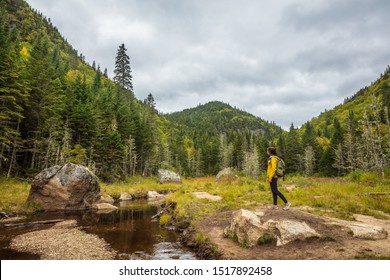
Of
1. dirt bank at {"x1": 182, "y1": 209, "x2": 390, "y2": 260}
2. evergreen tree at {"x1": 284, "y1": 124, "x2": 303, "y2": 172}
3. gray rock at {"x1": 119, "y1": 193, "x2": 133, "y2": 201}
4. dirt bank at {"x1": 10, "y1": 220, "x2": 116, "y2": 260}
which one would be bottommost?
gray rock at {"x1": 119, "y1": 193, "x2": 133, "y2": 201}

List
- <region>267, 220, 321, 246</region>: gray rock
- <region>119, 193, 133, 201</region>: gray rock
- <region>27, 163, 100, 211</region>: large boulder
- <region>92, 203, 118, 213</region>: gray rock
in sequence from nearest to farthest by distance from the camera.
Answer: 1. <region>267, 220, 321, 246</region>: gray rock
2. <region>27, 163, 100, 211</region>: large boulder
3. <region>92, 203, 118, 213</region>: gray rock
4. <region>119, 193, 133, 201</region>: gray rock

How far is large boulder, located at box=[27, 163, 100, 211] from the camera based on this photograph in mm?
20672

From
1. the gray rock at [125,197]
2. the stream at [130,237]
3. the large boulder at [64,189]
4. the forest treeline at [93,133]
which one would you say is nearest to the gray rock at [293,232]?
the stream at [130,237]

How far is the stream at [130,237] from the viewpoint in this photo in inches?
350

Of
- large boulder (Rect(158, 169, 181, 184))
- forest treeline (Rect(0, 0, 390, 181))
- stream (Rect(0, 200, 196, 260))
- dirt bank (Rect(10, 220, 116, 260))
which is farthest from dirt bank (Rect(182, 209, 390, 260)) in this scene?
large boulder (Rect(158, 169, 181, 184))

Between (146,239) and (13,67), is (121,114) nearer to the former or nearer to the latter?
(13,67)

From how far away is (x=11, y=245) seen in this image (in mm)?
10164

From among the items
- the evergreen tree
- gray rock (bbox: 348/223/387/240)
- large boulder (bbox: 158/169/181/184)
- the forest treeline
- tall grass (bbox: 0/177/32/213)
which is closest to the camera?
gray rock (bbox: 348/223/387/240)

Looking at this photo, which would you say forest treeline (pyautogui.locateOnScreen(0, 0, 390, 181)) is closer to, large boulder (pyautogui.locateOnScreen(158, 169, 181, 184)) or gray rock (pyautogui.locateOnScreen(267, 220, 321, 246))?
large boulder (pyautogui.locateOnScreen(158, 169, 181, 184))

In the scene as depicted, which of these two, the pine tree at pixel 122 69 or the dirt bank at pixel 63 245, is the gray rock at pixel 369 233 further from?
the pine tree at pixel 122 69

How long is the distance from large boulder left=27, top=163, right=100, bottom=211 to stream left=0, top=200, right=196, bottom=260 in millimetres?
3067

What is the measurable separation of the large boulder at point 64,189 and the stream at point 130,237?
307 cm
